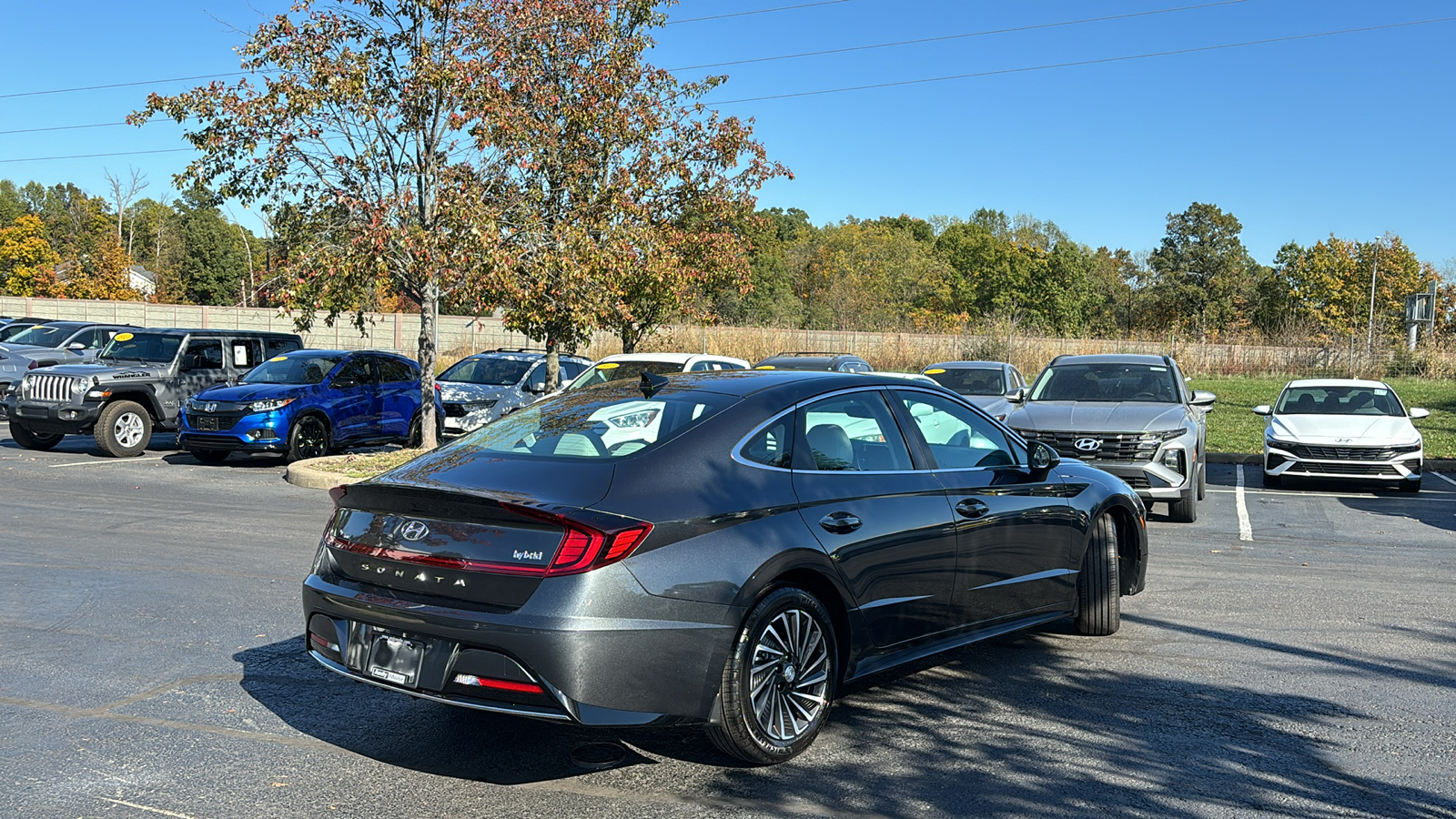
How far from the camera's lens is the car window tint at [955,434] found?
5738 mm

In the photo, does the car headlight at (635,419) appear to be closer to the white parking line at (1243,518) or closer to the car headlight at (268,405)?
the white parking line at (1243,518)

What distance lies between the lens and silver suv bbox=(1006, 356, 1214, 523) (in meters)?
12.1

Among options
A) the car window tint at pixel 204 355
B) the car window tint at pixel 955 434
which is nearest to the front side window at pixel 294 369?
the car window tint at pixel 204 355

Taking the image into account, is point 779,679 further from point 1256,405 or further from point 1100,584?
point 1256,405

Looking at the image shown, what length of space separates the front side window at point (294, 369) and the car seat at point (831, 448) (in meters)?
13.2

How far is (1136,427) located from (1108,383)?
196 cm

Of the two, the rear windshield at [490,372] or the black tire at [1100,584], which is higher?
the rear windshield at [490,372]

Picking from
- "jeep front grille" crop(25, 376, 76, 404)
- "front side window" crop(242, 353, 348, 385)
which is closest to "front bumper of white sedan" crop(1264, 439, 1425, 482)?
"front side window" crop(242, 353, 348, 385)

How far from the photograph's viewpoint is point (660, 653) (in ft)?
13.7

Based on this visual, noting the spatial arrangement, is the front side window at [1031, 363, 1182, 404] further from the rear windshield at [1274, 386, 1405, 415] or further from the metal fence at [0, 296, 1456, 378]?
the metal fence at [0, 296, 1456, 378]

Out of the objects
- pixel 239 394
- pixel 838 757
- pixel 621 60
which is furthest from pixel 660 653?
pixel 621 60

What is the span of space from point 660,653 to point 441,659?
79 cm

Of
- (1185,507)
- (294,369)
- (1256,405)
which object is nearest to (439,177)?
(294,369)

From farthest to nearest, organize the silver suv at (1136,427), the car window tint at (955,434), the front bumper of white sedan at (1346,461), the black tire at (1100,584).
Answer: the front bumper of white sedan at (1346,461), the silver suv at (1136,427), the black tire at (1100,584), the car window tint at (955,434)
